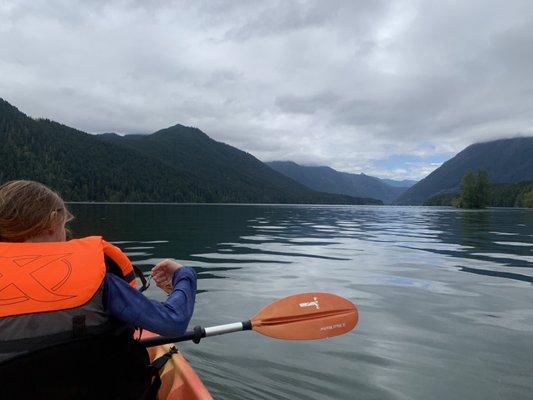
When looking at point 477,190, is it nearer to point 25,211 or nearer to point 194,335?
point 194,335

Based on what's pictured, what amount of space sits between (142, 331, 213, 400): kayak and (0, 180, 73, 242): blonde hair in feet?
7.35

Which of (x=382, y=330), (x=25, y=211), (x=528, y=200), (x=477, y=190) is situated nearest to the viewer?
(x=25, y=211)

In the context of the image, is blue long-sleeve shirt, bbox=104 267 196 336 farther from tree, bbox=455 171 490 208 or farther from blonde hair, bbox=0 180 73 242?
tree, bbox=455 171 490 208

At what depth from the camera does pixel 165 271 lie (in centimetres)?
407

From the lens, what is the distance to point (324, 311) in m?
5.59

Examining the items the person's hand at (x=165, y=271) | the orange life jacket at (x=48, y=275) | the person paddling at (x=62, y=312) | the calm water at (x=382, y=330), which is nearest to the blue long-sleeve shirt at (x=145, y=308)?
the person paddling at (x=62, y=312)

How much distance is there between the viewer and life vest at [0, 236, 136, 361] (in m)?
2.66

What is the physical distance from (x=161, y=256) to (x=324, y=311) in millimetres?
13125

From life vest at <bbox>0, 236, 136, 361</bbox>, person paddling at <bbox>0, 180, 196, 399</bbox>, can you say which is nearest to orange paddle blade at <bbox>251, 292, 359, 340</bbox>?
person paddling at <bbox>0, 180, 196, 399</bbox>

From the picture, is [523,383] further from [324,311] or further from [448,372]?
[324,311]

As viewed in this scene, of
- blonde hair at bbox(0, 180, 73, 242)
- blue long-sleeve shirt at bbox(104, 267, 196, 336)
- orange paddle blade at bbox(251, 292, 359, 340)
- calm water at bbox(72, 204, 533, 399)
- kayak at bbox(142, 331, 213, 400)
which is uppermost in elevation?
blonde hair at bbox(0, 180, 73, 242)

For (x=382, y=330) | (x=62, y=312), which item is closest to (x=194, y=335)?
(x=62, y=312)

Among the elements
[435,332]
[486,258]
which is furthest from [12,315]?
[486,258]

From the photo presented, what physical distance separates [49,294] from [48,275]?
0.42 ft
